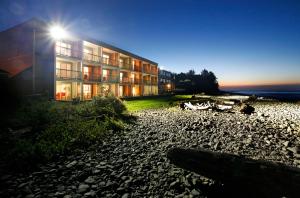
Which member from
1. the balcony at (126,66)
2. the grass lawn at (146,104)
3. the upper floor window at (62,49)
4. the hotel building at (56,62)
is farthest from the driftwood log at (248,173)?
the balcony at (126,66)

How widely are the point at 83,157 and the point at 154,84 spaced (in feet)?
135

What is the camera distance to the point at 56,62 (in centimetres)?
2258

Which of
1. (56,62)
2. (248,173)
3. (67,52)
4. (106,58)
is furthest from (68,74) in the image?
(248,173)

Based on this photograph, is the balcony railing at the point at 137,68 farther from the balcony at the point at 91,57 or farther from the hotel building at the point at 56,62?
the balcony at the point at 91,57

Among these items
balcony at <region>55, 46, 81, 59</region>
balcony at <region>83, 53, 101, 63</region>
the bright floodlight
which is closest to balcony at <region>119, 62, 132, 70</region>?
balcony at <region>83, 53, 101, 63</region>

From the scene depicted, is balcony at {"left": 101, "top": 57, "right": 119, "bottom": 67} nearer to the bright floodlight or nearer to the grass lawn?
the bright floodlight

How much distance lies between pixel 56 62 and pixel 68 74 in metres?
1.89

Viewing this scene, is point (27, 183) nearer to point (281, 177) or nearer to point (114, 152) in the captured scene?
point (114, 152)

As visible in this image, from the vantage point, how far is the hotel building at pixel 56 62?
762 inches

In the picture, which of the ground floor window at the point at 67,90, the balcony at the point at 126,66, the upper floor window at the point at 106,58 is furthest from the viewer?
the balcony at the point at 126,66

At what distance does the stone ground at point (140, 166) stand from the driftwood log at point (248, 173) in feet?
1.37

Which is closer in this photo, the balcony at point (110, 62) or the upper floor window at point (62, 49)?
the upper floor window at point (62, 49)

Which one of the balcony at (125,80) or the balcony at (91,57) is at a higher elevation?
the balcony at (91,57)

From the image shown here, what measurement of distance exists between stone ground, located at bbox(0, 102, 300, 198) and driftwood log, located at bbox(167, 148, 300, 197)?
0.42 meters
